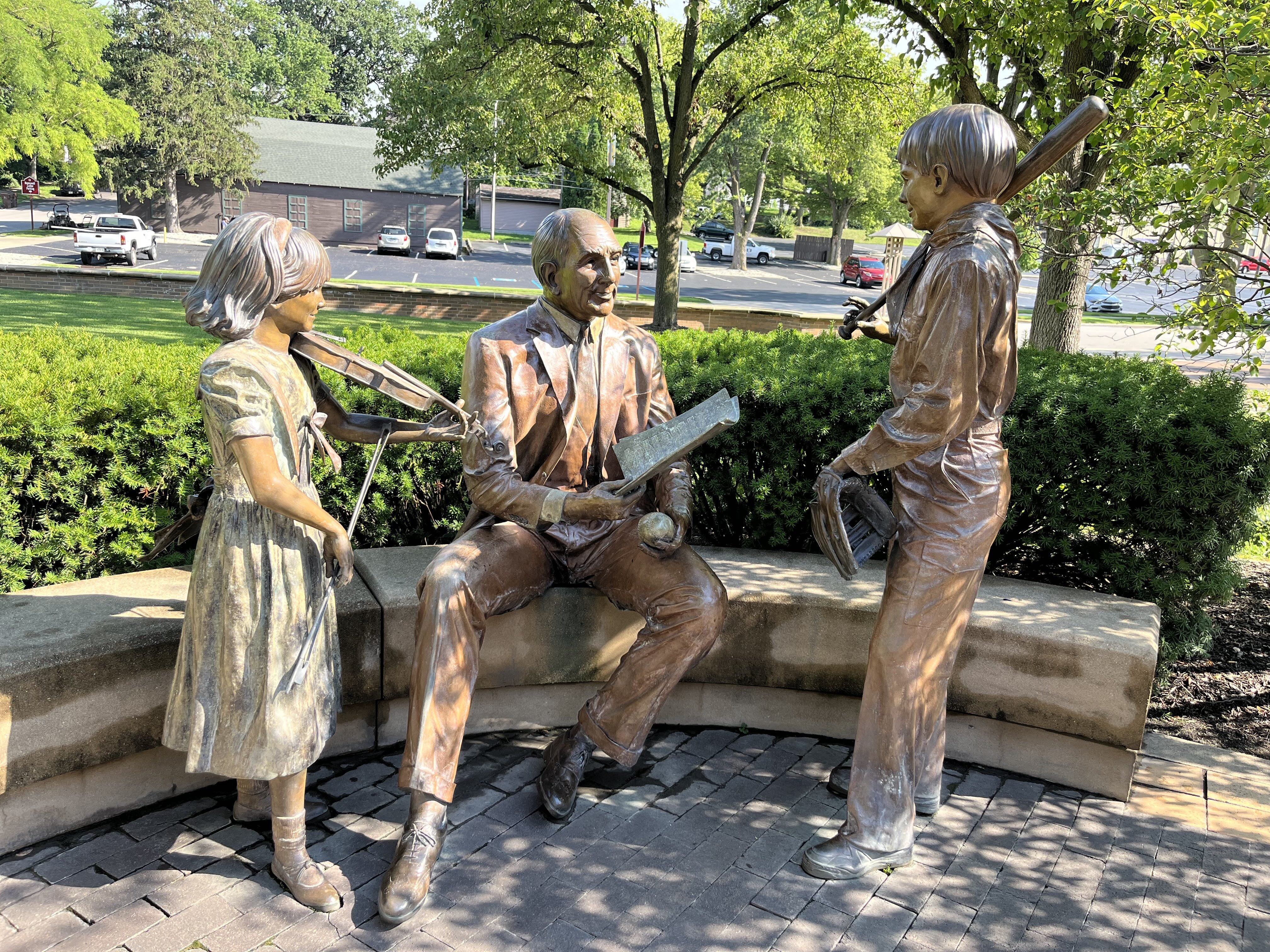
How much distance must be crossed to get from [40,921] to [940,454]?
305 cm

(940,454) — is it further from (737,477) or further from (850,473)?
(737,477)

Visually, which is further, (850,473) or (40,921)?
(850,473)

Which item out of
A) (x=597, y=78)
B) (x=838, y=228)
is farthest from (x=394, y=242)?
(x=597, y=78)

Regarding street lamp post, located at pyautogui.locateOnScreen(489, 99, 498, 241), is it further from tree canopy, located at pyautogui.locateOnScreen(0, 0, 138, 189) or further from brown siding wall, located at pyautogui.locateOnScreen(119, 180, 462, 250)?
tree canopy, located at pyautogui.locateOnScreen(0, 0, 138, 189)

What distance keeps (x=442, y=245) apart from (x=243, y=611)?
40.5 m

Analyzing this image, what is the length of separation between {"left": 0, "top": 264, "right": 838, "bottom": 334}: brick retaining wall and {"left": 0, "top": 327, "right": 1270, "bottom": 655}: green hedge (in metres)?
13.6

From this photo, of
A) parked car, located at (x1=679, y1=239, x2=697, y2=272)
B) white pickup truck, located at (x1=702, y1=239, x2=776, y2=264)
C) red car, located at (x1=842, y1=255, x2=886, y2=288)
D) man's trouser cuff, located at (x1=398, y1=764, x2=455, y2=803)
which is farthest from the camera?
white pickup truck, located at (x1=702, y1=239, x2=776, y2=264)

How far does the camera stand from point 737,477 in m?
4.87

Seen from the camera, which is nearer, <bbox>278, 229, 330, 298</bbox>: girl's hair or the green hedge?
<bbox>278, 229, 330, 298</bbox>: girl's hair

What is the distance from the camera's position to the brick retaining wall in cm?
1862

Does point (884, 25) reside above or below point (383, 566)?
above

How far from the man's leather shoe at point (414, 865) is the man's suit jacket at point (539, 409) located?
106cm

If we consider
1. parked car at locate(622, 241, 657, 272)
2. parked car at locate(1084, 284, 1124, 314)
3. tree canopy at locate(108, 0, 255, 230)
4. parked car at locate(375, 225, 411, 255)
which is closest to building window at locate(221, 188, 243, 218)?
tree canopy at locate(108, 0, 255, 230)

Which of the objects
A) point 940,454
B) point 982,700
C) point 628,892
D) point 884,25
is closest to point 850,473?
point 940,454
